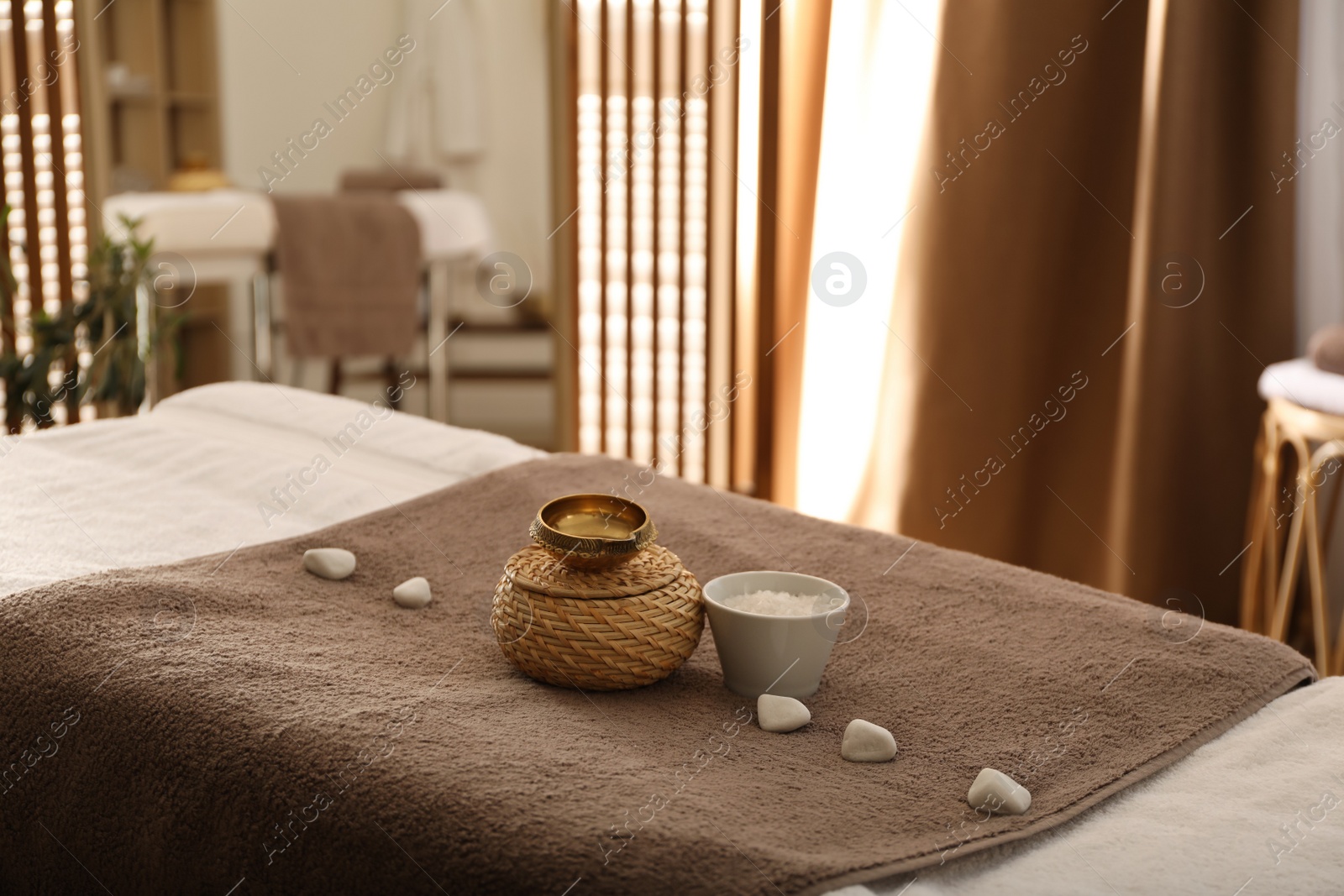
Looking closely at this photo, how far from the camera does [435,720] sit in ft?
2.58

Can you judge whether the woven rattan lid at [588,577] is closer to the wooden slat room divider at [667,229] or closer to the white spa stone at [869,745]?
the white spa stone at [869,745]

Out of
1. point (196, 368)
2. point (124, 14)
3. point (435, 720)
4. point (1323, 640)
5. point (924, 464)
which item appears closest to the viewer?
point (435, 720)

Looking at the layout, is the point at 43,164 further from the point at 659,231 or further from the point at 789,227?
the point at 789,227

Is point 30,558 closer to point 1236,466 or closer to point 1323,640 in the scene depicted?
point 1323,640

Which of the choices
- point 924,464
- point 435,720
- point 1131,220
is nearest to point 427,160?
point 924,464

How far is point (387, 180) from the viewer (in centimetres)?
294

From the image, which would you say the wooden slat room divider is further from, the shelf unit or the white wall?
the shelf unit

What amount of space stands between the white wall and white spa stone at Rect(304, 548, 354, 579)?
76.3 inches

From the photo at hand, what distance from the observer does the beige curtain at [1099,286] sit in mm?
2100

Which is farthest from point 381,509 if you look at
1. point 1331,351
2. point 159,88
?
point 159,88

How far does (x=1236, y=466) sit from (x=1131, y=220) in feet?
1.60

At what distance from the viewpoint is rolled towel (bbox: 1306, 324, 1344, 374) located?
1.73m

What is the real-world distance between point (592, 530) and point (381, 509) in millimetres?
451

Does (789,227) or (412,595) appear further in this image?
(789,227)
